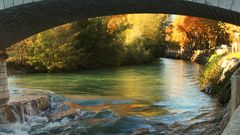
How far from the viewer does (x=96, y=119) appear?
14031 mm

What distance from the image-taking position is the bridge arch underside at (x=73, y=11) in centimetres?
932

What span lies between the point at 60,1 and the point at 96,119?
5.74m

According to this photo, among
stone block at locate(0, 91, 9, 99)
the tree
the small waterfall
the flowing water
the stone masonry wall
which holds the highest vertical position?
the tree

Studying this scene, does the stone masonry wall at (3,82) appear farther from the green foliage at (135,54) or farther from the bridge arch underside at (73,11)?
the green foliage at (135,54)

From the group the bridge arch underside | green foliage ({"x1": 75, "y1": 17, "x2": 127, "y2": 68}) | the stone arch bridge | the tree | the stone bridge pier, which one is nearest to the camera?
the stone arch bridge

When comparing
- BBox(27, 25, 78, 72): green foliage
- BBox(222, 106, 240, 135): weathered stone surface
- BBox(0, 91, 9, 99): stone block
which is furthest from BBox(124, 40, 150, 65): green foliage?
BBox(222, 106, 240, 135): weathered stone surface

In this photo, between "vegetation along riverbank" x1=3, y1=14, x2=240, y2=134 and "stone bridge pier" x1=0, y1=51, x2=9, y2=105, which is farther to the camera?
"vegetation along riverbank" x1=3, y1=14, x2=240, y2=134

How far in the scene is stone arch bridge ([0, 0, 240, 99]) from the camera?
8.62 metres

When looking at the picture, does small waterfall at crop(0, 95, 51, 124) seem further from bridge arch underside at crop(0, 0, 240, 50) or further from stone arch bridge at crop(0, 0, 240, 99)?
bridge arch underside at crop(0, 0, 240, 50)

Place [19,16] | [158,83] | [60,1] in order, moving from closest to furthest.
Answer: [60,1], [19,16], [158,83]

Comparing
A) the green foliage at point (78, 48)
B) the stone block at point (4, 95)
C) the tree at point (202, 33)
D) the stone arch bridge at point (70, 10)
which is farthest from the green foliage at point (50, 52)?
the stone arch bridge at point (70, 10)

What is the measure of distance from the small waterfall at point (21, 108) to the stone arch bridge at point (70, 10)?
2.76 ft

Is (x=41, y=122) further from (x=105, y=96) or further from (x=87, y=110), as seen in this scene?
(x=105, y=96)

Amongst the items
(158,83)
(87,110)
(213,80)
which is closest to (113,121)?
(87,110)
